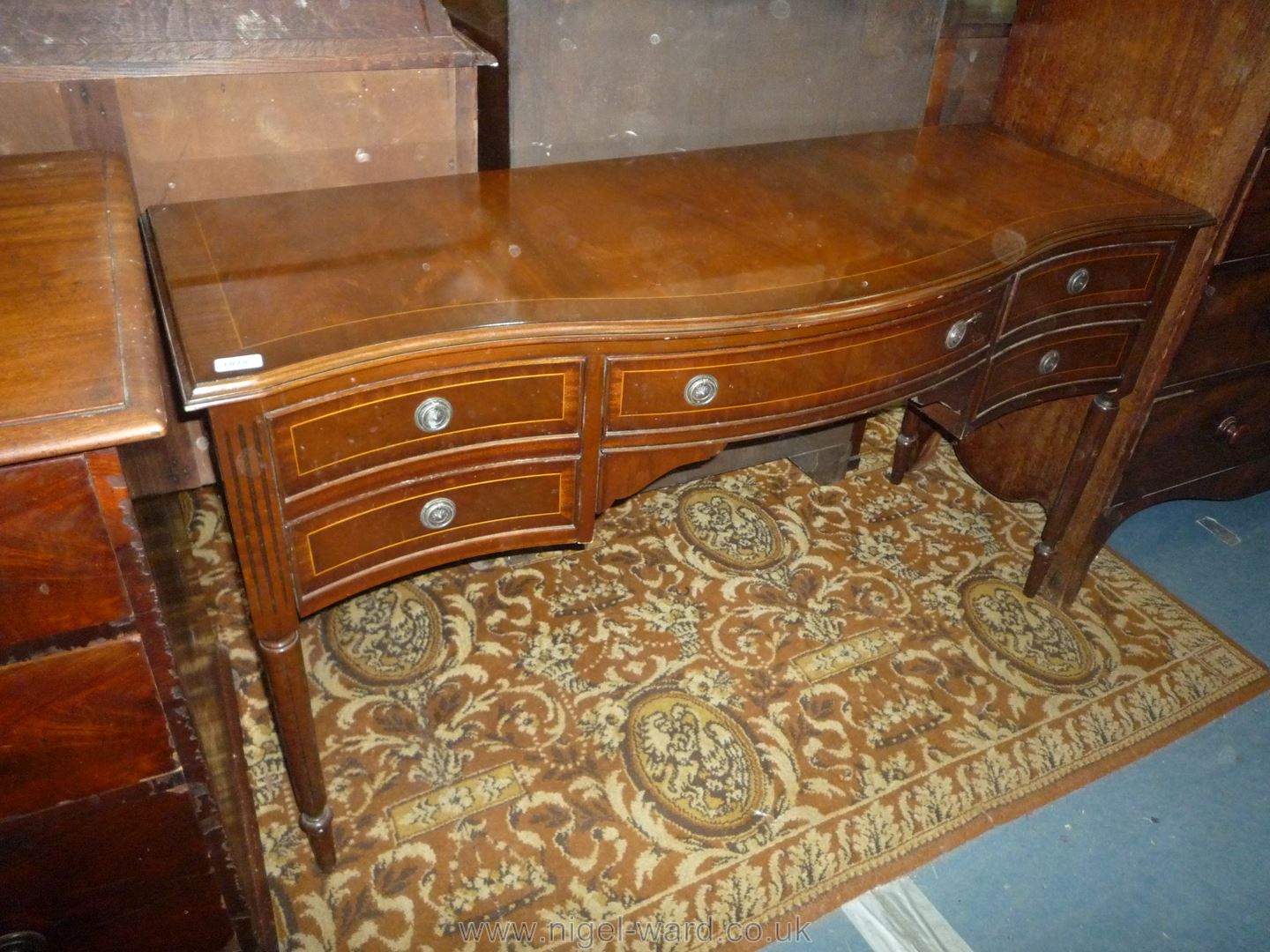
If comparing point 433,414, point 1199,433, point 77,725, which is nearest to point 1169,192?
point 1199,433

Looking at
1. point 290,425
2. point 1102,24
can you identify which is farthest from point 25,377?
point 1102,24

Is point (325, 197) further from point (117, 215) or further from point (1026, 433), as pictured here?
point (1026, 433)

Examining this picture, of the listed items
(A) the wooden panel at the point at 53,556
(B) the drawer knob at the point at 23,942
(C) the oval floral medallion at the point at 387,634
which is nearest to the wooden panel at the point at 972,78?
(C) the oval floral medallion at the point at 387,634

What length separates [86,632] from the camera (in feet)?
3.29

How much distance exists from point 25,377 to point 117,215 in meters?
0.41

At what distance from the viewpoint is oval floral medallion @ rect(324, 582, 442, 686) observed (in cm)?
207

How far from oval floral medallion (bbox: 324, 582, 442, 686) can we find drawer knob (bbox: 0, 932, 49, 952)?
894 millimetres

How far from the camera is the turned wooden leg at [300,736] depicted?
137 centimetres

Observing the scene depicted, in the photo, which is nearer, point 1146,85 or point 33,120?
point 33,120

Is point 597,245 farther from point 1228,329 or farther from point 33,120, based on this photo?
point 1228,329

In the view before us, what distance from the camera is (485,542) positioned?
4.82 ft

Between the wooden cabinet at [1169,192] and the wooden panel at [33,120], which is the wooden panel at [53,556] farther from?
the wooden cabinet at [1169,192]

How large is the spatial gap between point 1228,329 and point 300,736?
2149mm

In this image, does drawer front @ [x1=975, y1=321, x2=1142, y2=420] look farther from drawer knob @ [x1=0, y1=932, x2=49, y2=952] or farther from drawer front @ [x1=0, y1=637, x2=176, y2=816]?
drawer knob @ [x1=0, y1=932, x2=49, y2=952]
